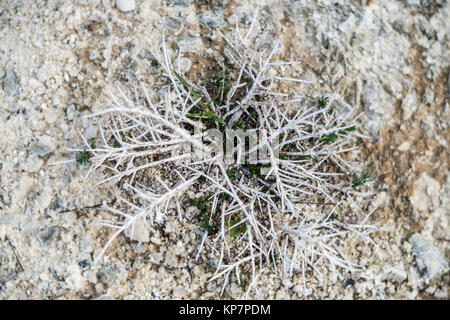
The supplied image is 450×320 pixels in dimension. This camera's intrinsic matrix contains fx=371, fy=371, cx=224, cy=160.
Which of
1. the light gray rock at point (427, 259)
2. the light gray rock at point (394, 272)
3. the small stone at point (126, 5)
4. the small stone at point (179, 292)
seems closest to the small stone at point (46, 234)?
the small stone at point (179, 292)

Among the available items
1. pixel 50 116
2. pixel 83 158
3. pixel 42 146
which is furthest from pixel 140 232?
pixel 50 116

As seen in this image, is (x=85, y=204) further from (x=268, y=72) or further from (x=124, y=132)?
(x=268, y=72)

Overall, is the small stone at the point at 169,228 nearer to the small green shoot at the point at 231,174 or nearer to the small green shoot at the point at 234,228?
the small green shoot at the point at 234,228

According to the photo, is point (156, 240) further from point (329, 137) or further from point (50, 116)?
point (329, 137)

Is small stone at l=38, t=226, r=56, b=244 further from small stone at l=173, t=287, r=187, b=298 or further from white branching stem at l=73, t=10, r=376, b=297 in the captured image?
small stone at l=173, t=287, r=187, b=298

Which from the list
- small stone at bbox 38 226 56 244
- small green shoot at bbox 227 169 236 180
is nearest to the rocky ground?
small stone at bbox 38 226 56 244

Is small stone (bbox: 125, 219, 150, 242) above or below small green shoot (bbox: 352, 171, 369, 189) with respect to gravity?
below

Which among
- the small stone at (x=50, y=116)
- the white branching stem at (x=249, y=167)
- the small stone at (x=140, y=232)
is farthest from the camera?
the small stone at (x=50, y=116)
